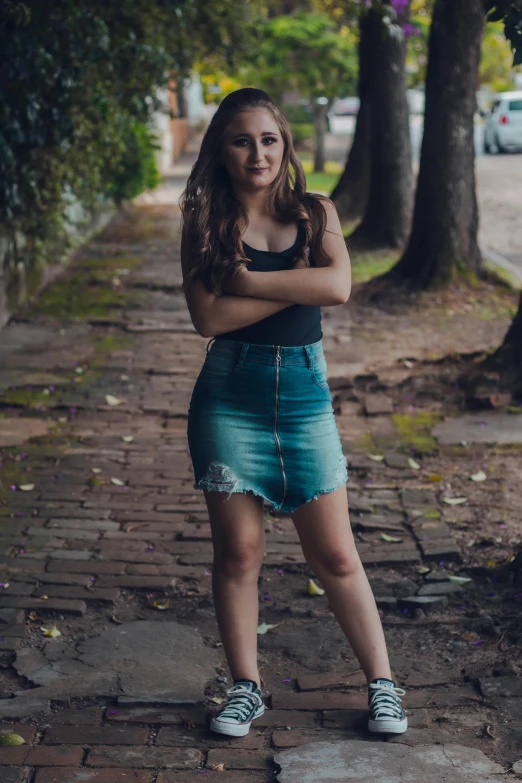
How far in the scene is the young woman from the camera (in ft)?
10.4

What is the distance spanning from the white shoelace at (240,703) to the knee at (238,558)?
0.37m

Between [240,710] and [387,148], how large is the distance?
438 inches

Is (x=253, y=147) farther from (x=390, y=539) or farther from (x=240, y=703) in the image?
(x=390, y=539)

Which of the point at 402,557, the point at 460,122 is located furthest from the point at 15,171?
the point at 402,557

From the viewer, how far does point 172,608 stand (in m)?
4.40

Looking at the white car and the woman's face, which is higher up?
the white car

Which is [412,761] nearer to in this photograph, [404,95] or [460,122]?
[460,122]

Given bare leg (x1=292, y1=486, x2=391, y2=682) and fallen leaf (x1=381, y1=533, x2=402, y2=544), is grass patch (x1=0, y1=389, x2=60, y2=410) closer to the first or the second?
fallen leaf (x1=381, y1=533, x2=402, y2=544)

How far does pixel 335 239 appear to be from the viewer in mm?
3232

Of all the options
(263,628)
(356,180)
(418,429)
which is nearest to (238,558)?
(263,628)

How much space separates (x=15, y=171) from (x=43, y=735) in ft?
22.1

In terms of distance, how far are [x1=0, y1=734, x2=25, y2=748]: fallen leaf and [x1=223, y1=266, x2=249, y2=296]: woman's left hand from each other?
148cm

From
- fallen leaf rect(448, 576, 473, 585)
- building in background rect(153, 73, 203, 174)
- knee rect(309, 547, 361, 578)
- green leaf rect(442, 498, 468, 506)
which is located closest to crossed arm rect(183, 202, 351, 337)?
knee rect(309, 547, 361, 578)

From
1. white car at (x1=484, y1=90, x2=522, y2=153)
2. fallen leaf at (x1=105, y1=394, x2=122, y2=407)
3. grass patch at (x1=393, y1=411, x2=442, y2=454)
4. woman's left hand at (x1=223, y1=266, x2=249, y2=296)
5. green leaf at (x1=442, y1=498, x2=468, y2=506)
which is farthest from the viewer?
white car at (x1=484, y1=90, x2=522, y2=153)
